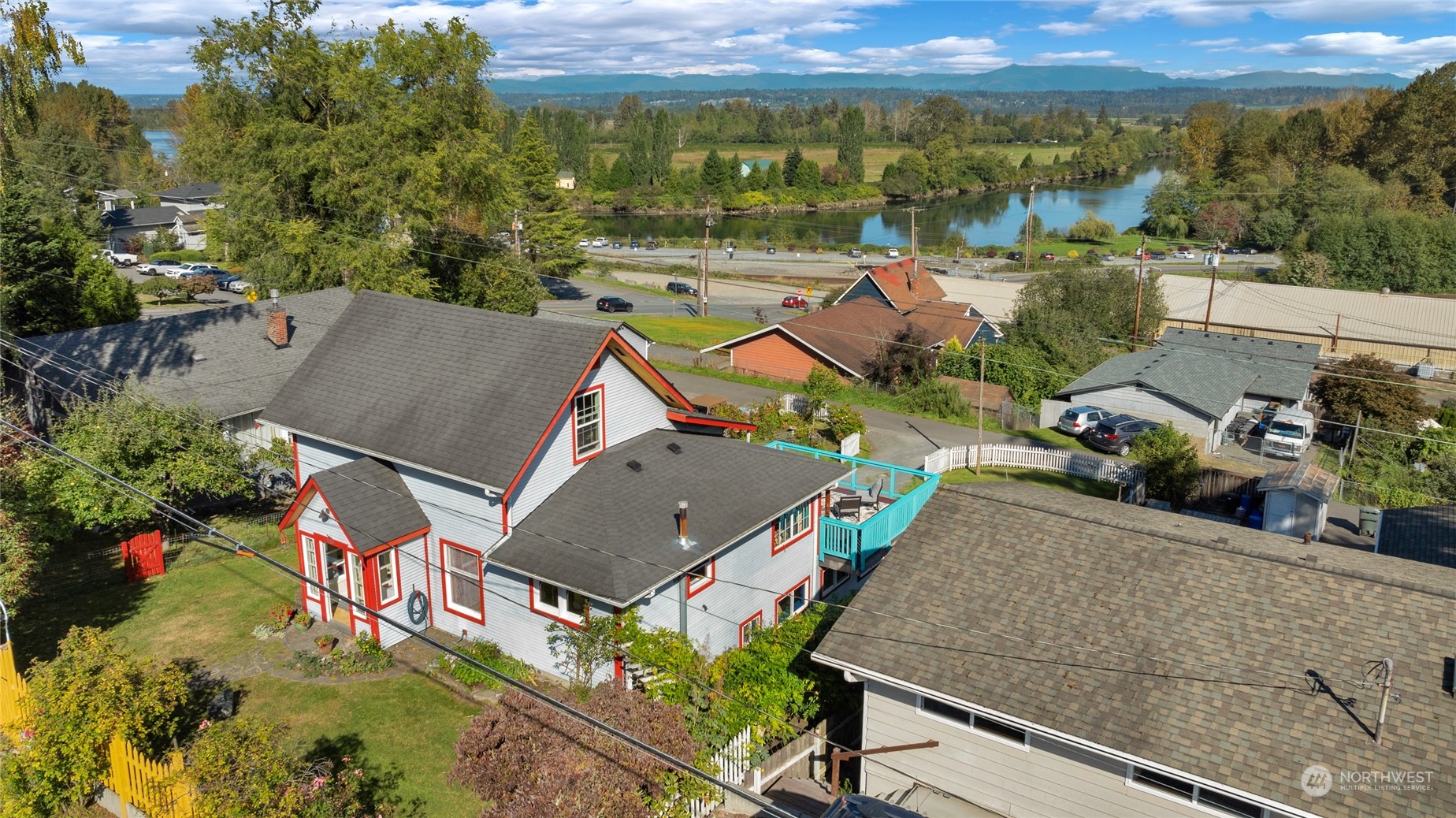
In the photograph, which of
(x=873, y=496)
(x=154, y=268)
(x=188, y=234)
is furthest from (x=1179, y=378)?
(x=188, y=234)

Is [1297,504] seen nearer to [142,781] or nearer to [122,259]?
[142,781]

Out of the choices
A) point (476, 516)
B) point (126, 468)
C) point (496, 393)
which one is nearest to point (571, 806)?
point (476, 516)

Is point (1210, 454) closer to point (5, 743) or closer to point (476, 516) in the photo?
point (476, 516)

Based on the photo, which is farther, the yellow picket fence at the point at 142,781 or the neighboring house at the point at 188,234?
the neighboring house at the point at 188,234

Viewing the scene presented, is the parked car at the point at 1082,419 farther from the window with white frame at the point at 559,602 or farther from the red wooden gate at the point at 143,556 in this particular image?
the red wooden gate at the point at 143,556

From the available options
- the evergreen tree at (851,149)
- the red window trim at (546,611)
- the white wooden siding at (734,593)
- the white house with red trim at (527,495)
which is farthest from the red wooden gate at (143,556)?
the evergreen tree at (851,149)
